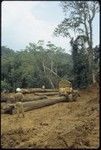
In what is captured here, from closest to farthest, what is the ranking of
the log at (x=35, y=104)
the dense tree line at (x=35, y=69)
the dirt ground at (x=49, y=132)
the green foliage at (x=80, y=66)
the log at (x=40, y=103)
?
the dirt ground at (x=49, y=132) → the log at (x=35, y=104) → the log at (x=40, y=103) → the green foliage at (x=80, y=66) → the dense tree line at (x=35, y=69)

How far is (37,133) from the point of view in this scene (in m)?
11.7

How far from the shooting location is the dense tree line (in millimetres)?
46094

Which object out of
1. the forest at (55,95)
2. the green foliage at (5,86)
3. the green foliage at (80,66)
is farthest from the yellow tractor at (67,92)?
the green foliage at (5,86)

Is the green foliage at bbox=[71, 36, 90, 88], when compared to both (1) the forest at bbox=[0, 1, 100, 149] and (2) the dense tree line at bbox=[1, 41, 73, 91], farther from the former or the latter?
(2) the dense tree line at bbox=[1, 41, 73, 91]

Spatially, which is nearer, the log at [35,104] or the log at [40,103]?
the log at [35,104]

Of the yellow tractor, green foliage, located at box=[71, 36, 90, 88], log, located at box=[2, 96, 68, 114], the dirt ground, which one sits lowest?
the dirt ground

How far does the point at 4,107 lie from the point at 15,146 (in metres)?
8.36

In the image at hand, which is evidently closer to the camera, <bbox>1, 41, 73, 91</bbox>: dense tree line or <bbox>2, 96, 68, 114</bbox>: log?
<bbox>2, 96, 68, 114</bbox>: log

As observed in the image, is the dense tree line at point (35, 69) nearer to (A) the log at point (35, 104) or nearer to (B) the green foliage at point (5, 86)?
(B) the green foliage at point (5, 86)

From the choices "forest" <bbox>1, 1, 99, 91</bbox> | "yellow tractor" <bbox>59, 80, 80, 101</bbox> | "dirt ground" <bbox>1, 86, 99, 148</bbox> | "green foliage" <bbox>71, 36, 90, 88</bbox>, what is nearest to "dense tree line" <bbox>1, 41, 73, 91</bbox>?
"forest" <bbox>1, 1, 99, 91</bbox>

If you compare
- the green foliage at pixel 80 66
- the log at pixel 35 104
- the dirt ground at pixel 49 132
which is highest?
the green foliage at pixel 80 66

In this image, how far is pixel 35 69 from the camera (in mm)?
50938

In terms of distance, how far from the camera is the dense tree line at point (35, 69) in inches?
1815

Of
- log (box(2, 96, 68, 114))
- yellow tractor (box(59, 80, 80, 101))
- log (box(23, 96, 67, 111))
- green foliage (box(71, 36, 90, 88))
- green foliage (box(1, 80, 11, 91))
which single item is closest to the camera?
log (box(2, 96, 68, 114))
